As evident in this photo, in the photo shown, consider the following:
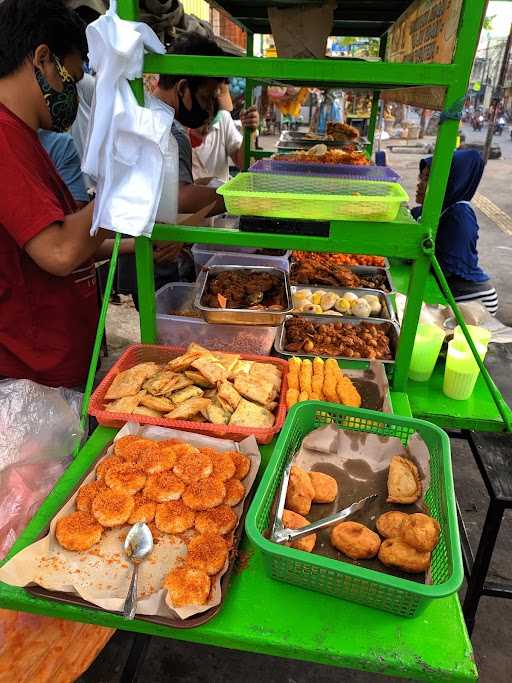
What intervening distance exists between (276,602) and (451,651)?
0.45 m

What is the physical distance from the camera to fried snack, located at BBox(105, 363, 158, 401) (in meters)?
1.95

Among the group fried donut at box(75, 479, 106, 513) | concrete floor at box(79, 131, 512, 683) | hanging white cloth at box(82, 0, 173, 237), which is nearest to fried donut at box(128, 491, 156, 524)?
fried donut at box(75, 479, 106, 513)

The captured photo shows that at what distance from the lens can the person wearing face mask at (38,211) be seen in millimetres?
1885

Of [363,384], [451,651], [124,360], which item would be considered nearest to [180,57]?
[124,360]

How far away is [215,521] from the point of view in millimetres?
1444

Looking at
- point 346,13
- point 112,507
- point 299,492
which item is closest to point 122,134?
point 112,507

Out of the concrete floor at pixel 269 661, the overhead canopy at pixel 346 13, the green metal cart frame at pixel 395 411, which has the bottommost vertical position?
the concrete floor at pixel 269 661

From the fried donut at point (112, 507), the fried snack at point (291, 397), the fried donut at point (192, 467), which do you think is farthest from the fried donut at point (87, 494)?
the fried snack at point (291, 397)

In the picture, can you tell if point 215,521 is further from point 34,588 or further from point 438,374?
point 438,374

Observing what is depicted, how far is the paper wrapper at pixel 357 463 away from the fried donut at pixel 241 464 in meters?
0.17

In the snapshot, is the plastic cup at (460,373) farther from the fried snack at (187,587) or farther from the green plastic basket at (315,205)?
the fried snack at (187,587)

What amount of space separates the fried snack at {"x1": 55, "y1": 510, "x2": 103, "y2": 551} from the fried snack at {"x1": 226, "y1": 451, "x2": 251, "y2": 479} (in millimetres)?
464

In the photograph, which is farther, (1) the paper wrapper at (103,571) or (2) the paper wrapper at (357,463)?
(2) the paper wrapper at (357,463)

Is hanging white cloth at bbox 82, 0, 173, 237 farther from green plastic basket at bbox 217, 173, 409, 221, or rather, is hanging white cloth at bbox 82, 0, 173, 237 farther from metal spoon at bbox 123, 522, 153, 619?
metal spoon at bbox 123, 522, 153, 619
